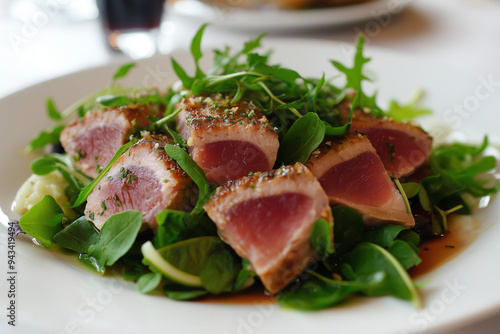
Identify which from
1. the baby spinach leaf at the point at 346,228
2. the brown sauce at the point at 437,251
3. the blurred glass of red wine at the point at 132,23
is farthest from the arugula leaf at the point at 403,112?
the blurred glass of red wine at the point at 132,23

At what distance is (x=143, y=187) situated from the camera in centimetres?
267

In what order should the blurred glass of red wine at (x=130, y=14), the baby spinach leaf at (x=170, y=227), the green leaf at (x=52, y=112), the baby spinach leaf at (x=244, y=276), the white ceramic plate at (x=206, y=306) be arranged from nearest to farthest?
the white ceramic plate at (x=206, y=306) < the baby spinach leaf at (x=244, y=276) < the baby spinach leaf at (x=170, y=227) < the green leaf at (x=52, y=112) < the blurred glass of red wine at (x=130, y=14)

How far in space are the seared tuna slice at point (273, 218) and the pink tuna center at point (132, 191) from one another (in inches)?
14.8

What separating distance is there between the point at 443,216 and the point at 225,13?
13.1ft

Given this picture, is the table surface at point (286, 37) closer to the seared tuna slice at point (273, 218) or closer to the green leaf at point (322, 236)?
the seared tuna slice at point (273, 218)

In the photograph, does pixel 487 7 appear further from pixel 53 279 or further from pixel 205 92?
pixel 53 279

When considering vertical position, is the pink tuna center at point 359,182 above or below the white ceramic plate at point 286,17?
below

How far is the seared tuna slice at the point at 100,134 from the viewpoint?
3.10 m

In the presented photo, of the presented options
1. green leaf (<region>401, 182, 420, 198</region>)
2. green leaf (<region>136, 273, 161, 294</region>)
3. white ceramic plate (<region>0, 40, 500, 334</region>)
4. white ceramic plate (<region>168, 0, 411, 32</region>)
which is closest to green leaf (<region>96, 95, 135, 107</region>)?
white ceramic plate (<region>0, 40, 500, 334</region>)

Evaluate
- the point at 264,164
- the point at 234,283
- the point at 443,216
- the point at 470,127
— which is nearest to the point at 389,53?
the point at 470,127

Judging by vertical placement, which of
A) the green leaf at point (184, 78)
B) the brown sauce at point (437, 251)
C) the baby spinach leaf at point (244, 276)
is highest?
the green leaf at point (184, 78)

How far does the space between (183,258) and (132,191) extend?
1.74 ft

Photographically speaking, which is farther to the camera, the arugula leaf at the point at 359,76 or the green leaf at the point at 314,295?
the arugula leaf at the point at 359,76

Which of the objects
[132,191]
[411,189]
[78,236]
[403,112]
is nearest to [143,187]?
[132,191]
